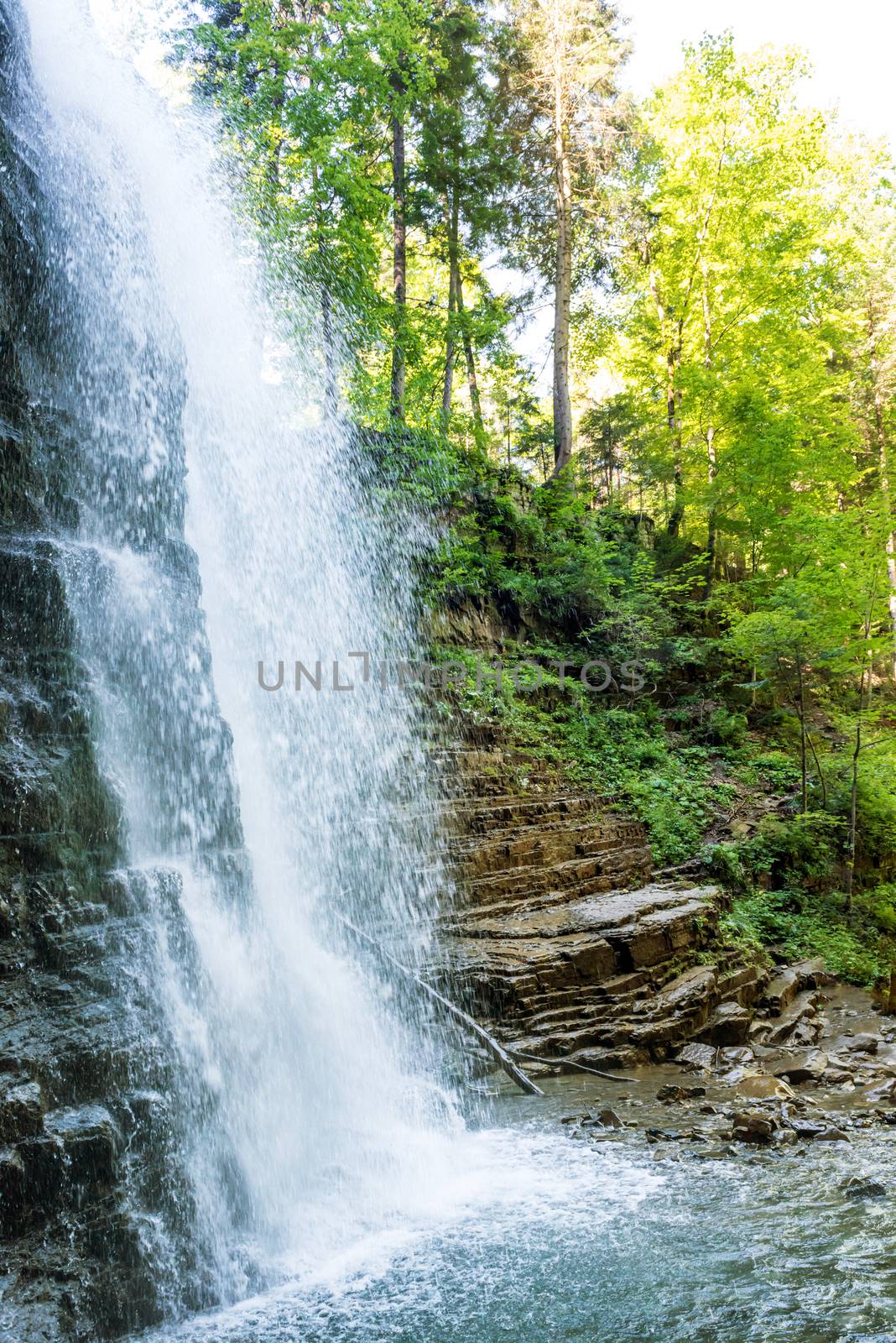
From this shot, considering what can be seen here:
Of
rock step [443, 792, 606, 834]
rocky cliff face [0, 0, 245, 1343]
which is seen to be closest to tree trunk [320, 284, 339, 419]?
rocky cliff face [0, 0, 245, 1343]

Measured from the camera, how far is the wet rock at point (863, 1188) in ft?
15.9

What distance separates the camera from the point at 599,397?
103ft

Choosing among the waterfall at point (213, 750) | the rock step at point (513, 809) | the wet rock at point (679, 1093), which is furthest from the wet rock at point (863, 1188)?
the rock step at point (513, 809)

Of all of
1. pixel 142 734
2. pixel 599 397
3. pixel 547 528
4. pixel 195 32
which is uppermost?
pixel 195 32

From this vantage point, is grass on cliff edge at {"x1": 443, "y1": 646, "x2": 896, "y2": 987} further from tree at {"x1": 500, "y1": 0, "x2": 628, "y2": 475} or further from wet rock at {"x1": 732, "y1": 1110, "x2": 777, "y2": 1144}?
tree at {"x1": 500, "y1": 0, "x2": 628, "y2": 475}

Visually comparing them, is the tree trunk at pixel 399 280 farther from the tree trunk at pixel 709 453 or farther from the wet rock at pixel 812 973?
the wet rock at pixel 812 973

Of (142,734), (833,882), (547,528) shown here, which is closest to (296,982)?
(142,734)

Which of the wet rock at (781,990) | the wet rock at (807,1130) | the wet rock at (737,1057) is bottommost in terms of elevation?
the wet rock at (781,990)

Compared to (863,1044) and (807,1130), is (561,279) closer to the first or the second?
(863,1044)

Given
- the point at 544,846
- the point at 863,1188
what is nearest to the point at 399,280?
the point at 544,846

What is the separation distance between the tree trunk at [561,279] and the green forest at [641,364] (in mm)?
86

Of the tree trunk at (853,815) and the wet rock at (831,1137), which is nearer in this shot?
the wet rock at (831,1137)

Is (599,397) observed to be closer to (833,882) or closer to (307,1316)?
(833,882)

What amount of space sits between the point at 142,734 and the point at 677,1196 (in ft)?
16.3
